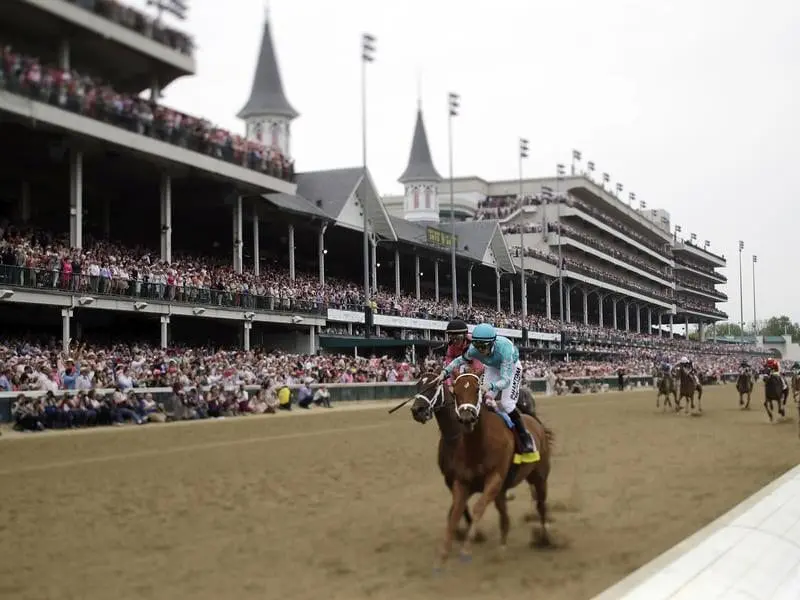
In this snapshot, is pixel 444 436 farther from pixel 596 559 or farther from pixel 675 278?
pixel 675 278

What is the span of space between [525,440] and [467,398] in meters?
1.05

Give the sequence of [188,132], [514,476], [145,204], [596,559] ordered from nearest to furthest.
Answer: [596,559], [514,476], [188,132], [145,204]

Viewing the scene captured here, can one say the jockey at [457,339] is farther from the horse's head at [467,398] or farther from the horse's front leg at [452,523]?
the horse's front leg at [452,523]

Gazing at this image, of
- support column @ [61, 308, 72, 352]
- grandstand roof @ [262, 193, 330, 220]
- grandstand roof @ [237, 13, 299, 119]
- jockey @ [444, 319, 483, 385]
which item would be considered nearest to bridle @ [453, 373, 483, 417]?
jockey @ [444, 319, 483, 385]

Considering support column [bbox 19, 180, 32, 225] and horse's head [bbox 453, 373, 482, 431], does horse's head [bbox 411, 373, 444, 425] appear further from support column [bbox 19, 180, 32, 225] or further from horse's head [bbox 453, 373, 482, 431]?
support column [bbox 19, 180, 32, 225]

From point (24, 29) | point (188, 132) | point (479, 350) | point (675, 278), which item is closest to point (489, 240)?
point (188, 132)

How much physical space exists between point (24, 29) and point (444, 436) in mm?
26649

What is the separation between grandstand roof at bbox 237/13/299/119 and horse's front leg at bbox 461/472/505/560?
57.3 metres

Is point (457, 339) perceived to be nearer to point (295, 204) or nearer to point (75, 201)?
point (75, 201)

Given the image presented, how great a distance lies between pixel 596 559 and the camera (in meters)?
7.16

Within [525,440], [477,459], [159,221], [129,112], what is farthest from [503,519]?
[159,221]

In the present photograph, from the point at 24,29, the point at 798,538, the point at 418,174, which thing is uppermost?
the point at 418,174

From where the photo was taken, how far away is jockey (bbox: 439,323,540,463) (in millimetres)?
7625

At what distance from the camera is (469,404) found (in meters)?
6.85
